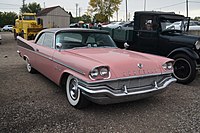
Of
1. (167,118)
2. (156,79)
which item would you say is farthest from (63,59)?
(167,118)

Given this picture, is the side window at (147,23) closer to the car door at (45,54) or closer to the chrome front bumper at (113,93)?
the car door at (45,54)

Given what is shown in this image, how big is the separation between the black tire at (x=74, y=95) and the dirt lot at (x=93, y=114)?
0.37ft

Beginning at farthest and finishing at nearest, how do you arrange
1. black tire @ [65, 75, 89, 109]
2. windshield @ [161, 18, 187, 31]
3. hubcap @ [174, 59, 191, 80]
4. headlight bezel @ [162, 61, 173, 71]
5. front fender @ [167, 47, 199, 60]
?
1. windshield @ [161, 18, 187, 31]
2. hubcap @ [174, 59, 191, 80]
3. front fender @ [167, 47, 199, 60]
4. headlight bezel @ [162, 61, 173, 71]
5. black tire @ [65, 75, 89, 109]

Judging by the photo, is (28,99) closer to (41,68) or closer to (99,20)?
(41,68)

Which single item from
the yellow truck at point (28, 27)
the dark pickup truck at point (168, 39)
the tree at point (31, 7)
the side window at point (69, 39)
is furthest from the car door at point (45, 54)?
the tree at point (31, 7)

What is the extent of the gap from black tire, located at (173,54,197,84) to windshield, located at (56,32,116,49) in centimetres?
210

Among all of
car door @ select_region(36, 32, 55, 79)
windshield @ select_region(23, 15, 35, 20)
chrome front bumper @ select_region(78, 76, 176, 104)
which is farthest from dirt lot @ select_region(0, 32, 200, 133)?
windshield @ select_region(23, 15, 35, 20)

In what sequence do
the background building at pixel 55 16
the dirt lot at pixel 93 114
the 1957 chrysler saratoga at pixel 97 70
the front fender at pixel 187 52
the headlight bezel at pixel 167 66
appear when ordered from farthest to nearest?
the background building at pixel 55 16 < the front fender at pixel 187 52 < the headlight bezel at pixel 167 66 < the 1957 chrysler saratoga at pixel 97 70 < the dirt lot at pixel 93 114

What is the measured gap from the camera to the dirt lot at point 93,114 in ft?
9.68

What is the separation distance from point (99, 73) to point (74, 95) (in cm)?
85

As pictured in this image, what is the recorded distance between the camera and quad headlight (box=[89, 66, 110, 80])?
3035 millimetres

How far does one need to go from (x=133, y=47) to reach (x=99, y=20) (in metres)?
31.2

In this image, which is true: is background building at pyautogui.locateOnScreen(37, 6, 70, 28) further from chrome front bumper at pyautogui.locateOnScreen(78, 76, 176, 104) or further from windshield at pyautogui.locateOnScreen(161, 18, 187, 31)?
chrome front bumper at pyautogui.locateOnScreen(78, 76, 176, 104)

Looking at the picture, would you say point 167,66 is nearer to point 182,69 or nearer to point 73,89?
point 73,89
